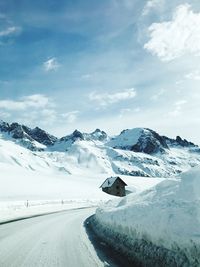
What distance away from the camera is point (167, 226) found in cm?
805

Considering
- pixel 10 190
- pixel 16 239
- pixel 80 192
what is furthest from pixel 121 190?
pixel 16 239

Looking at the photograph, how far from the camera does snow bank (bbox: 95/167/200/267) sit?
7145mm

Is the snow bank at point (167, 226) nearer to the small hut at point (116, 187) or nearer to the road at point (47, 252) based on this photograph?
the road at point (47, 252)

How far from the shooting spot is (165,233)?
803cm

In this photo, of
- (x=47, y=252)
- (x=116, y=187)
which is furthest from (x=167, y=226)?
(x=116, y=187)

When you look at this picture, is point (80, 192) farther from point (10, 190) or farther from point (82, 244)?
point (82, 244)

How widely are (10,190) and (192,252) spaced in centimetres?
7039

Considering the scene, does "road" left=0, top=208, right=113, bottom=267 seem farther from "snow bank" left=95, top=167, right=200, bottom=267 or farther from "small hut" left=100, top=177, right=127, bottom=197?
"small hut" left=100, top=177, right=127, bottom=197

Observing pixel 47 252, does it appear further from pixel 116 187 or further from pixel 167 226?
pixel 116 187

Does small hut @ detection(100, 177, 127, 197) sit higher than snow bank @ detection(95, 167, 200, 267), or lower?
higher

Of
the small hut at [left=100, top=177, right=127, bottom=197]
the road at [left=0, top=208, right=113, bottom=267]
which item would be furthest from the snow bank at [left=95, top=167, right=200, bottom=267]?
the small hut at [left=100, top=177, right=127, bottom=197]

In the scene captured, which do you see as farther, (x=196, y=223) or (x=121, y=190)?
(x=121, y=190)

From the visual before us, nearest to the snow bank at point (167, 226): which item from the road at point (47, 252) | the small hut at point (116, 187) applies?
the road at point (47, 252)

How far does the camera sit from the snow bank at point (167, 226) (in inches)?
281
